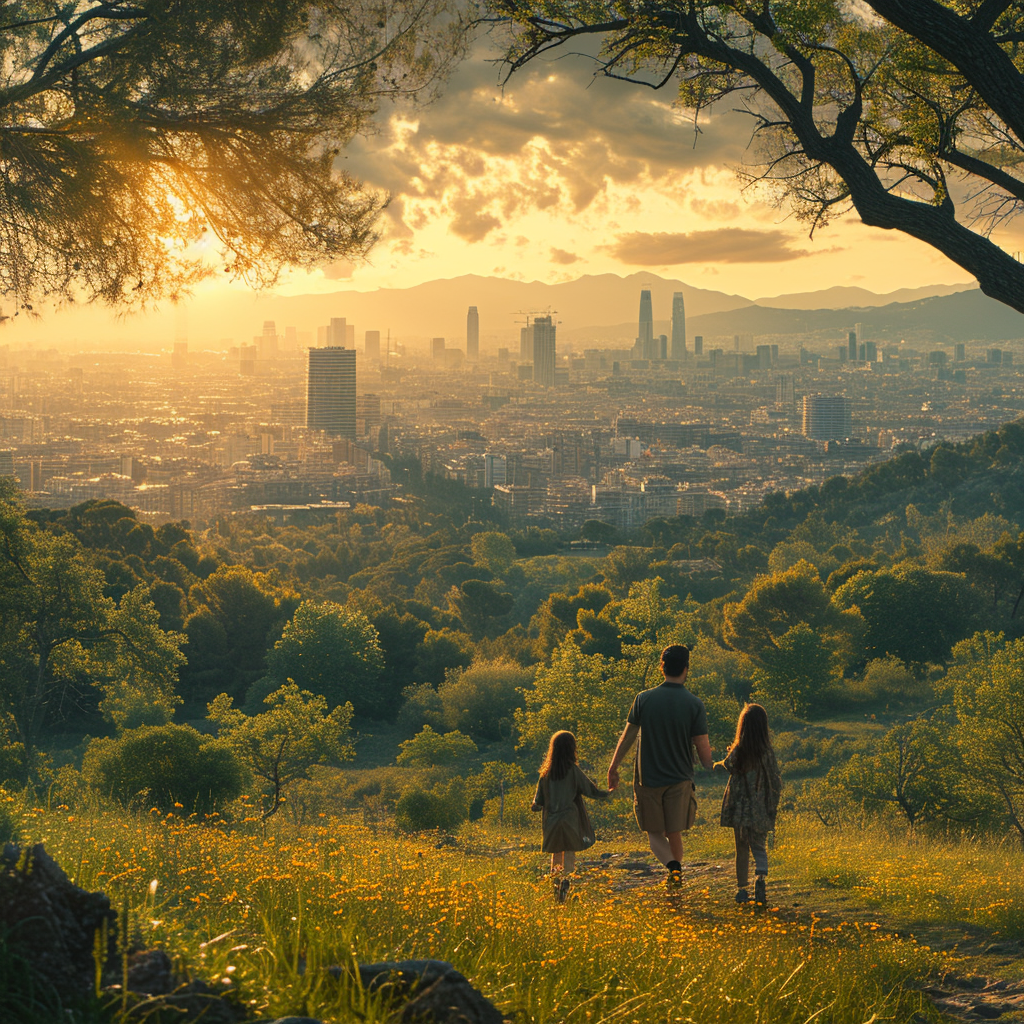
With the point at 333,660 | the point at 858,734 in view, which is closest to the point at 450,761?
the point at 333,660

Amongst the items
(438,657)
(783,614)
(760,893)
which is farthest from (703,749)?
(438,657)

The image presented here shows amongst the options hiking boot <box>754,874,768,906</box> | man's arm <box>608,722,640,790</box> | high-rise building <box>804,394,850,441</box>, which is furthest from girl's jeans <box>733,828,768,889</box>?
high-rise building <box>804,394,850,441</box>

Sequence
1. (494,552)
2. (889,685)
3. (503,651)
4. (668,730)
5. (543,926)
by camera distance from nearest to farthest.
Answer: (543,926) < (668,730) < (889,685) < (503,651) < (494,552)

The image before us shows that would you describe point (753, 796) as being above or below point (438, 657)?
above

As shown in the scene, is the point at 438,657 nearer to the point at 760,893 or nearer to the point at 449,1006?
the point at 760,893

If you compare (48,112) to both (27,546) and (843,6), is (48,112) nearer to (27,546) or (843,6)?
(843,6)

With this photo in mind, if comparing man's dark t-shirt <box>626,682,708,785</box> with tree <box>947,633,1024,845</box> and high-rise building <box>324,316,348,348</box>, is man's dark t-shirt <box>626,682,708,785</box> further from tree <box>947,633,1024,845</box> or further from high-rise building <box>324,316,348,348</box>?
high-rise building <box>324,316,348,348</box>

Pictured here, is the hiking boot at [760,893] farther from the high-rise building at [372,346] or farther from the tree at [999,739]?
the high-rise building at [372,346]

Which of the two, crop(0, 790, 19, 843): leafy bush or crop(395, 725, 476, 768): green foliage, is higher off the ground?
crop(0, 790, 19, 843): leafy bush
